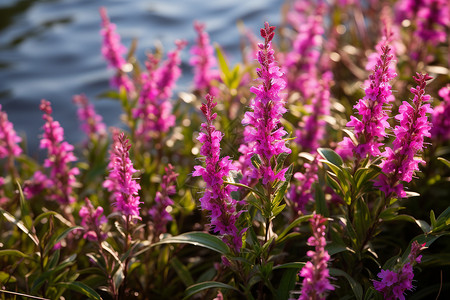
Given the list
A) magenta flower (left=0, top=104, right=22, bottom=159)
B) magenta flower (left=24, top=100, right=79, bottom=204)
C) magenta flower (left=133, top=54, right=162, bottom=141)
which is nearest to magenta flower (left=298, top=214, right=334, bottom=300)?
magenta flower (left=24, top=100, right=79, bottom=204)

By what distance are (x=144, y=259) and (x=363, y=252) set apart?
104 cm

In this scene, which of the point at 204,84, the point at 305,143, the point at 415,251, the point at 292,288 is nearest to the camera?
the point at 415,251

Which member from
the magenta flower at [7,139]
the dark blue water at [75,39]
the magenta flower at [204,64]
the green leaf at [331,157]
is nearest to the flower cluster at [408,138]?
the green leaf at [331,157]

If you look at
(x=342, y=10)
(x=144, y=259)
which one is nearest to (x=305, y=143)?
(x=144, y=259)

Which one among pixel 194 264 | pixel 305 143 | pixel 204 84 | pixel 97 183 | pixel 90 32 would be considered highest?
pixel 90 32

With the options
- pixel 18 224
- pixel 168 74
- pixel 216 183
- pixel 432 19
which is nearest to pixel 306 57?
pixel 432 19

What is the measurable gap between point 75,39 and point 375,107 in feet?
17.8

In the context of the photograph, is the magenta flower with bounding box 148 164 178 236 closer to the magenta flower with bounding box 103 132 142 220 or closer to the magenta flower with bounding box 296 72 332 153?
the magenta flower with bounding box 103 132 142 220

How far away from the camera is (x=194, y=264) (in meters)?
2.41

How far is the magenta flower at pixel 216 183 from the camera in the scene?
154 centimetres

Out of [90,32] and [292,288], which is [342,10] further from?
[292,288]

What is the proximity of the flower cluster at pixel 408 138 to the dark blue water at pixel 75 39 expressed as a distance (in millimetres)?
3740

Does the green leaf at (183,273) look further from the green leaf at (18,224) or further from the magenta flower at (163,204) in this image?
the green leaf at (18,224)

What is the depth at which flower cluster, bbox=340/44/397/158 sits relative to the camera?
1.63m
